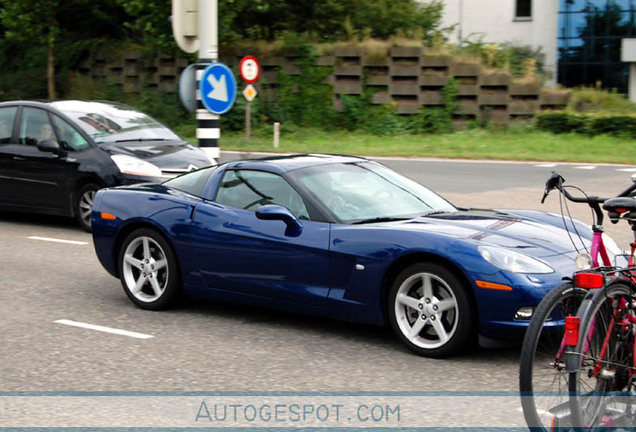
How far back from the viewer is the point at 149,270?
7.67 m

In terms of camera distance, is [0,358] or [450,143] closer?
[0,358]

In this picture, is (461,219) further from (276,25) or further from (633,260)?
(276,25)

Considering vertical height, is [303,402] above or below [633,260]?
below

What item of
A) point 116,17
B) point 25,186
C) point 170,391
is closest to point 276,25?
point 116,17

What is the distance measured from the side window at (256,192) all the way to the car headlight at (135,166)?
14.6ft

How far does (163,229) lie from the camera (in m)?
7.51

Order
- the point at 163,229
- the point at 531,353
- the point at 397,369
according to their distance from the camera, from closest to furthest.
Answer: the point at 531,353
the point at 397,369
the point at 163,229

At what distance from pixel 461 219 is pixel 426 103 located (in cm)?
2427

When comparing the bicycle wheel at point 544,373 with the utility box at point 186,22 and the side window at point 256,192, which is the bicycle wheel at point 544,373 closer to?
the side window at point 256,192

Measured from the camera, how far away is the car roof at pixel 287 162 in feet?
23.9

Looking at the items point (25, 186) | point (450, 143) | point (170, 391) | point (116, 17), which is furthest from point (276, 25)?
point (170, 391)

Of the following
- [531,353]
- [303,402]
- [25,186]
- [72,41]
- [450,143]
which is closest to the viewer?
[531,353]

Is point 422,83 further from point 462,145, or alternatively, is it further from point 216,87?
point 216,87

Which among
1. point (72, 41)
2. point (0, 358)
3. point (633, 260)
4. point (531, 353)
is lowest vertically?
point (0, 358)
